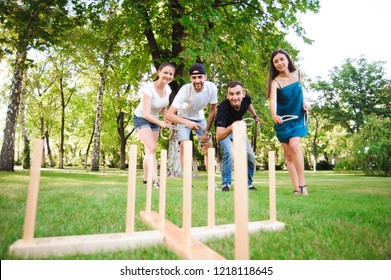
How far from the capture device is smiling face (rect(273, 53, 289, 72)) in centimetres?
486

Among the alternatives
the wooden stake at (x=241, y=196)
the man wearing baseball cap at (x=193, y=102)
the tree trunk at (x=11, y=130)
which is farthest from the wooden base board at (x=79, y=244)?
the tree trunk at (x=11, y=130)

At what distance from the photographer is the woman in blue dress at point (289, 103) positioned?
4863 mm

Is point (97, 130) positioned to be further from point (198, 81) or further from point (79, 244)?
point (79, 244)

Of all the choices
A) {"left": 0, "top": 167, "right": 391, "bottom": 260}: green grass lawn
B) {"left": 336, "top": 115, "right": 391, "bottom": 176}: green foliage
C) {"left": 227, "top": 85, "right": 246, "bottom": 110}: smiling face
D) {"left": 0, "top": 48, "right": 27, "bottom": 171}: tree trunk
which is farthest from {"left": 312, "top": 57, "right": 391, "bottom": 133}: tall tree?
{"left": 0, "top": 167, "right": 391, "bottom": 260}: green grass lawn

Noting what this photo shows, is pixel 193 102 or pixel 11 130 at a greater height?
pixel 11 130

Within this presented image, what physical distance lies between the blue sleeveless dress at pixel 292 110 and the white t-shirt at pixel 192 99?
116cm

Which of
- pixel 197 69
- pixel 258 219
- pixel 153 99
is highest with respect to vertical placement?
pixel 197 69

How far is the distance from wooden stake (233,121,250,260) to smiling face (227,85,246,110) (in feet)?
11.7

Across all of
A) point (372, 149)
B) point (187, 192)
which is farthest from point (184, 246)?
point (372, 149)

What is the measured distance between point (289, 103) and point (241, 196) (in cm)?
385

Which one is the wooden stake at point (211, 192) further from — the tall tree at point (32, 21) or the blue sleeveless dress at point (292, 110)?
the tall tree at point (32, 21)

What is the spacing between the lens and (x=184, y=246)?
80.8 inches

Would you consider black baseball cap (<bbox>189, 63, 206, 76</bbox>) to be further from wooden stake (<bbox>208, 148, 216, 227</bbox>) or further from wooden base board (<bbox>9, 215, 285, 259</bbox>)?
wooden base board (<bbox>9, 215, 285, 259</bbox>)

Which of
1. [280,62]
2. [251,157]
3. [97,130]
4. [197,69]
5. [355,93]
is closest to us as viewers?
[197,69]
